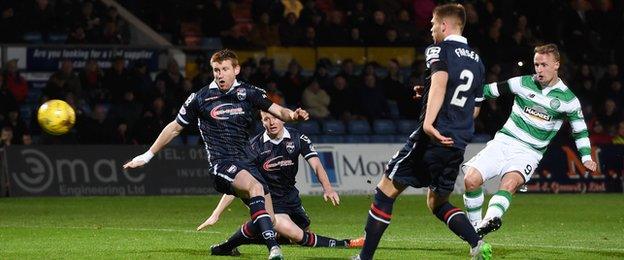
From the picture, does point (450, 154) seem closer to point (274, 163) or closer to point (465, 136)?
point (465, 136)

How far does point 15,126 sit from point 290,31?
672 cm

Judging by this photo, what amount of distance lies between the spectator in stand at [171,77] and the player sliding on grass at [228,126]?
12.3 metres

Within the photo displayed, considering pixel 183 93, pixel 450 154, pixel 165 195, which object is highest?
pixel 450 154

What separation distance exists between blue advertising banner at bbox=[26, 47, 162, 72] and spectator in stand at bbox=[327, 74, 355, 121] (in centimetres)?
388

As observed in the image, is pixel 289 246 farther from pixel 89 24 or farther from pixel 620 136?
pixel 620 136

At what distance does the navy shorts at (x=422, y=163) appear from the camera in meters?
9.72

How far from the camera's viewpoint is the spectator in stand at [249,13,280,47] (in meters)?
26.0

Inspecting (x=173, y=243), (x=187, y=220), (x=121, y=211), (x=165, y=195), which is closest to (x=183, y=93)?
(x=165, y=195)

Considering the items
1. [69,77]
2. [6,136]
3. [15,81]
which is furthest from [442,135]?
[15,81]

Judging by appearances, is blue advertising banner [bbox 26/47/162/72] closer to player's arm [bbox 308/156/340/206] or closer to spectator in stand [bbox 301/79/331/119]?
spectator in stand [bbox 301/79/331/119]

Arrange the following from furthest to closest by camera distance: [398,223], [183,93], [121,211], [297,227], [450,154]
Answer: [183,93], [121,211], [398,223], [297,227], [450,154]

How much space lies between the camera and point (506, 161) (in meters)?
12.0

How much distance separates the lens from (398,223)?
53.1 ft

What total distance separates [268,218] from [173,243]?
2362mm
